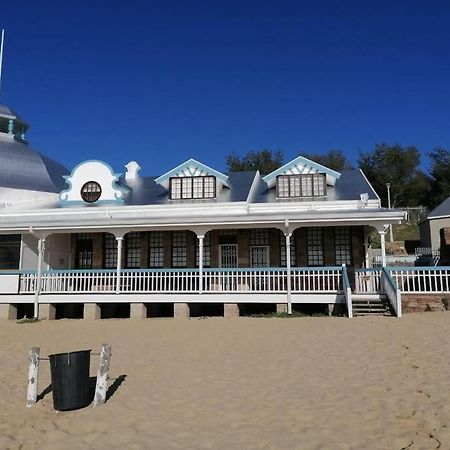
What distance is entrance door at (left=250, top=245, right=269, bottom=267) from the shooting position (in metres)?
18.5

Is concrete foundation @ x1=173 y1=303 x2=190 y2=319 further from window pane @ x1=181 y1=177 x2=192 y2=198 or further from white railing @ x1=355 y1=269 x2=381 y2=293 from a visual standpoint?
white railing @ x1=355 y1=269 x2=381 y2=293

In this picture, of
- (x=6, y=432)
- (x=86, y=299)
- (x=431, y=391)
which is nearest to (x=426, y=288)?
(x=431, y=391)

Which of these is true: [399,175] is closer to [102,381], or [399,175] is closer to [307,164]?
[307,164]

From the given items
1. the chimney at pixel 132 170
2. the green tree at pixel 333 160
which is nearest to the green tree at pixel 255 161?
the green tree at pixel 333 160

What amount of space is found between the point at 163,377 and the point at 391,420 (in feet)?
12.9

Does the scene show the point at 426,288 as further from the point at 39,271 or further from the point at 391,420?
the point at 39,271

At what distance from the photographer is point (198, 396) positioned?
6.56m

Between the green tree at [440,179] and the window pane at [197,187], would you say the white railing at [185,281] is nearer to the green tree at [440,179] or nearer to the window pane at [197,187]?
the window pane at [197,187]

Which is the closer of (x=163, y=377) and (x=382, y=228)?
(x=163, y=377)

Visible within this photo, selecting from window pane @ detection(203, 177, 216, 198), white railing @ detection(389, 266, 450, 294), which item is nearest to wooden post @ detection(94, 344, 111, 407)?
white railing @ detection(389, 266, 450, 294)

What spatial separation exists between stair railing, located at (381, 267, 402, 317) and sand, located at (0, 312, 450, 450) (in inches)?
58.4

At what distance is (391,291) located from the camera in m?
14.2

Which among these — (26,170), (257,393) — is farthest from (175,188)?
(257,393)

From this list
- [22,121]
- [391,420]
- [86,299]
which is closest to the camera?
[391,420]
